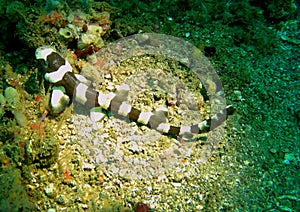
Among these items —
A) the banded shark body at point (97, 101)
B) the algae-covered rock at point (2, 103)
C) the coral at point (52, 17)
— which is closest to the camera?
the algae-covered rock at point (2, 103)

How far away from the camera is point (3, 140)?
3975 millimetres

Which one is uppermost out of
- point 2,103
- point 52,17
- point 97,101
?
point 52,17

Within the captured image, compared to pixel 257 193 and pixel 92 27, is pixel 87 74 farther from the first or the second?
pixel 257 193

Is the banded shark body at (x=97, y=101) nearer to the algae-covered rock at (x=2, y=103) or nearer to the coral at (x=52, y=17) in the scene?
the coral at (x=52, y=17)

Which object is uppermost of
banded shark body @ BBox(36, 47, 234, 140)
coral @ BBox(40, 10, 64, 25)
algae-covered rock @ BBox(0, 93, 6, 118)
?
coral @ BBox(40, 10, 64, 25)

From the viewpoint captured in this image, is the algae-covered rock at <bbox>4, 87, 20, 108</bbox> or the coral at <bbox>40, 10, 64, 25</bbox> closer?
the algae-covered rock at <bbox>4, 87, 20, 108</bbox>

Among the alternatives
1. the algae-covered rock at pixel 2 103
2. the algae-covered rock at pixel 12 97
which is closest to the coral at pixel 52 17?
the algae-covered rock at pixel 12 97

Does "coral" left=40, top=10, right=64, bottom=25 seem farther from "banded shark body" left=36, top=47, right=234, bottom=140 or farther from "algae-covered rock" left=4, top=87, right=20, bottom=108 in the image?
"algae-covered rock" left=4, top=87, right=20, bottom=108

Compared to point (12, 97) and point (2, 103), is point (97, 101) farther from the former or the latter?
point (2, 103)

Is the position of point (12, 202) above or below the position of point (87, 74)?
below

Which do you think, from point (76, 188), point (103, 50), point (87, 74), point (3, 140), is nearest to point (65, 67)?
point (87, 74)

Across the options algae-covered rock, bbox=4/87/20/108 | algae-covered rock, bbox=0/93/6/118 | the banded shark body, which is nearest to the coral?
the banded shark body

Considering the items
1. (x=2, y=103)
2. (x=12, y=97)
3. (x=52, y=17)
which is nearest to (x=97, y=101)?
(x=12, y=97)

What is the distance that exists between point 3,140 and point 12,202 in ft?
3.29
